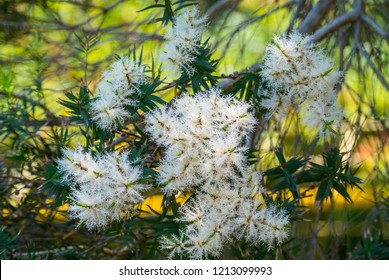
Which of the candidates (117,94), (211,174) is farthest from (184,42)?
(211,174)

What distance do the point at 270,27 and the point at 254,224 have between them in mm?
1075

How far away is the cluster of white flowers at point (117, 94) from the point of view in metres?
1.16

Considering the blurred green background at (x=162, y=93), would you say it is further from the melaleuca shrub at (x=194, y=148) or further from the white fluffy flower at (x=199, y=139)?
the white fluffy flower at (x=199, y=139)

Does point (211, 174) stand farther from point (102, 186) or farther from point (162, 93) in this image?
point (162, 93)

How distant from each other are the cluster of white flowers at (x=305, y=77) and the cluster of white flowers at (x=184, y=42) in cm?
14

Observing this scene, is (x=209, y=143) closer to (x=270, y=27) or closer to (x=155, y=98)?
(x=155, y=98)

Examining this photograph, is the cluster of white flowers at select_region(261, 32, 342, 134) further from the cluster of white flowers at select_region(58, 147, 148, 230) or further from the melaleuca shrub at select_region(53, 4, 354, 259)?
the cluster of white flowers at select_region(58, 147, 148, 230)

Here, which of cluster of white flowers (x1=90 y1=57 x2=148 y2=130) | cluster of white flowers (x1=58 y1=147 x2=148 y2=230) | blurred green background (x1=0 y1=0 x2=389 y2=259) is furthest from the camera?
blurred green background (x1=0 y1=0 x2=389 y2=259)

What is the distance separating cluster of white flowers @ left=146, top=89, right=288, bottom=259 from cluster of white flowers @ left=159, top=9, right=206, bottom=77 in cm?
11

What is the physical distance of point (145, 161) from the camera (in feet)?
3.81

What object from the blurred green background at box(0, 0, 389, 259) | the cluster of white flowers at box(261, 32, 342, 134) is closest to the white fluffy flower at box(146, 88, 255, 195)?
the cluster of white flowers at box(261, 32, 342, 134)

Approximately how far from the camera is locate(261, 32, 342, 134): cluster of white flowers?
1170mm
